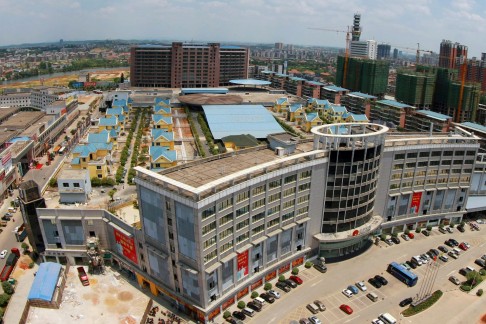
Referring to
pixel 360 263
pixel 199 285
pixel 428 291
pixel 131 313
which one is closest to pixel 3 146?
pixel 131 313

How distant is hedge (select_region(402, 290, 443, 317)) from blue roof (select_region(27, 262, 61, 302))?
117 feet

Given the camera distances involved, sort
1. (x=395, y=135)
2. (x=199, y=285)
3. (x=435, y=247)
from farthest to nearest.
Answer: (x=395, y=135) → (x=435, y=247) → (x=199, y=285)

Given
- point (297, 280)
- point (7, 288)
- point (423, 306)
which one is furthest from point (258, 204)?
point (7, 288)

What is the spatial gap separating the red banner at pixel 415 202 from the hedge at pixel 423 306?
15015 mm

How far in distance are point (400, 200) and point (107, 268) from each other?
1534 inches

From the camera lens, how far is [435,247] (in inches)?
2094

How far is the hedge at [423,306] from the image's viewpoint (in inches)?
1601

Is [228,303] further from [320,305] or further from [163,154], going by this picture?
[163,154]

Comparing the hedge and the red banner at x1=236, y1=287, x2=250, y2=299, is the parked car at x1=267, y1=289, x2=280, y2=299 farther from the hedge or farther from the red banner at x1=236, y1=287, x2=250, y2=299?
the hedge

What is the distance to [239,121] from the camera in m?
101

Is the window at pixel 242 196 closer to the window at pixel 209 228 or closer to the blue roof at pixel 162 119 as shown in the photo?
the window at pixel 209 228

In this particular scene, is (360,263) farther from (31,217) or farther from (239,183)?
(31,217)

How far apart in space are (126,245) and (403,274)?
1228 inches

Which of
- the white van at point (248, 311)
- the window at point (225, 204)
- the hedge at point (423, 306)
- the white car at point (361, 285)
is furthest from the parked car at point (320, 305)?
the window at point (225, 204)
